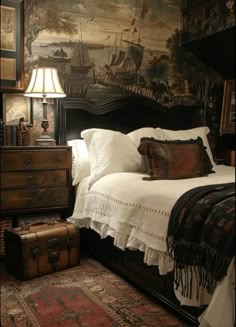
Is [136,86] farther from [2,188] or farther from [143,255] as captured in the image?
[143,255]

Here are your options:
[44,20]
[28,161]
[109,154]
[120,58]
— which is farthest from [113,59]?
[28,161]

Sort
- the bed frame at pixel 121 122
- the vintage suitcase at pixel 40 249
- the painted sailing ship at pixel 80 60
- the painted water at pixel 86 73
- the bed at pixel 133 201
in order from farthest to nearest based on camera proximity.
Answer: the painted sailing ship at pixel 80 60 → the painted water at pixel 86 73 → the vintage suitcase at pixel 40 249 → the bed frame at pixel 121 122 → the bed at pixel 133 201

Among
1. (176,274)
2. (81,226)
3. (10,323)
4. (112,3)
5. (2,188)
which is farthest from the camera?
(112,3)

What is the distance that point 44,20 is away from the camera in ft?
10.6

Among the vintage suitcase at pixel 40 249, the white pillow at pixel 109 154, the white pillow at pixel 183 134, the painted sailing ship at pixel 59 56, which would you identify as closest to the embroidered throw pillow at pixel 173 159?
the white pillow at pixel 109 154

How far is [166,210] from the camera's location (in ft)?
6.43

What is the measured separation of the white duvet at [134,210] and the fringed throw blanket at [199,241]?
95 mm

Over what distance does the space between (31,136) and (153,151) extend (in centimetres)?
120

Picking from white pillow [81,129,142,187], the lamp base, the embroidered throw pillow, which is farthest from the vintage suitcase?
the embroidered throw pillow

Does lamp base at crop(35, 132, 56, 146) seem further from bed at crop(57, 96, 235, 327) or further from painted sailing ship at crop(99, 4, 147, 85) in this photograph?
A: painted sailing ship at crop(99, 4, 147, 85)

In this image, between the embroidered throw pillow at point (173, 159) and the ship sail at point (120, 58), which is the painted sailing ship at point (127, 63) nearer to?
the ship sail at point (120, 58)

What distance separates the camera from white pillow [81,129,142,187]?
9.54 ft

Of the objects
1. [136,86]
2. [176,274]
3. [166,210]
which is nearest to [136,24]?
[136,86]

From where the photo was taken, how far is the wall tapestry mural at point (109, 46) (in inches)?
128
